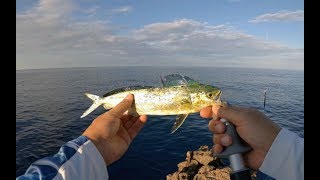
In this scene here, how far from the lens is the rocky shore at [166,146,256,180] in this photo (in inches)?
698

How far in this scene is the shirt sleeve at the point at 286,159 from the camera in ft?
13.5

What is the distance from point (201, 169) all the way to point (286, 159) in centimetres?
1586

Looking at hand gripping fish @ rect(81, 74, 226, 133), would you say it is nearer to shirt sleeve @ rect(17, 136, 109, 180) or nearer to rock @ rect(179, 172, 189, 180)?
shirt sleeve @ rect(17, 136, 109, 180)

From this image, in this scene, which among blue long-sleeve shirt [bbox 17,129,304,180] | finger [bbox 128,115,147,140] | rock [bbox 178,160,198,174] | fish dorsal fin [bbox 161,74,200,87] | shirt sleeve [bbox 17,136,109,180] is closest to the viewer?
shirt sleeve [bbox 17,136,109,180]

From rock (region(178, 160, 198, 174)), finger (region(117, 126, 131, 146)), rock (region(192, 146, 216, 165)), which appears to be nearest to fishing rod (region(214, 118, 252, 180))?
finger (region(117, 126, 131, 146))

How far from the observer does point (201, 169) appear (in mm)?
19406

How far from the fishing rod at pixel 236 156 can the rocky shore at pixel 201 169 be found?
1312 cm

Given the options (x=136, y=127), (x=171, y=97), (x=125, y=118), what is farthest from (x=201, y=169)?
(x=171, y=97)

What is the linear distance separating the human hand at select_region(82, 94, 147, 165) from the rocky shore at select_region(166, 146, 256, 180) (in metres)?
12.0

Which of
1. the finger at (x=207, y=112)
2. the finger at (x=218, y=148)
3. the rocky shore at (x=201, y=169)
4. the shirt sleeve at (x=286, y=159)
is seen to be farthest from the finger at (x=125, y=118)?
the rocky shore at (x=201, y=169)

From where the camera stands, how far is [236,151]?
409 cm
